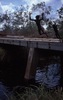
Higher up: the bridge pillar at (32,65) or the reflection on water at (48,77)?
the bridge pillar at (32,65)

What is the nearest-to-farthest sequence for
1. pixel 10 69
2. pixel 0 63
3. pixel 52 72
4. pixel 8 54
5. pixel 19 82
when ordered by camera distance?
pixel 19 82 → pixel 52 72 → pixel 10 69 → pixel 0 63 → pixel 8 54

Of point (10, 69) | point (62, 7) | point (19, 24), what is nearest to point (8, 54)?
point (10, 69)

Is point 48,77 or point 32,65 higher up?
point 32,65

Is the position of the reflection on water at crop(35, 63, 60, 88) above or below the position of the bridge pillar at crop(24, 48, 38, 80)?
below

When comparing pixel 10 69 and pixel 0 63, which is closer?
pixel 10 69

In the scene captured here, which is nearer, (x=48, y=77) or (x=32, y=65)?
(x=32, y=65)

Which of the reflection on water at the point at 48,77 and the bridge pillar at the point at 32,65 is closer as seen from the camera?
the reflection on water at the point at 48,77

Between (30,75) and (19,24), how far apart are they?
42219mm

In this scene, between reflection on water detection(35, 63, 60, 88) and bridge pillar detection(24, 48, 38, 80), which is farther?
bridge pillar detection(24, 48, 38, 80)

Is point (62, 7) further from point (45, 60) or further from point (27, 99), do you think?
point (27, 99)

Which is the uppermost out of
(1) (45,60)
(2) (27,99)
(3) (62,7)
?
(3) (62,7)

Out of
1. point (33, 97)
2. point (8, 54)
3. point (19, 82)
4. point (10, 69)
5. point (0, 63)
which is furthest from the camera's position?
point (8, 54)

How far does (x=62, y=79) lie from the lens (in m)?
18.5

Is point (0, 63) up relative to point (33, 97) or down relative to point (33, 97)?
down
